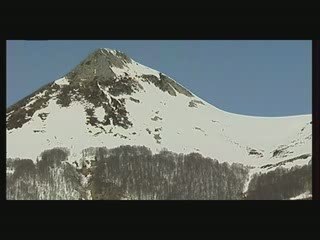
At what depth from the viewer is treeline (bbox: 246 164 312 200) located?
27.6 m

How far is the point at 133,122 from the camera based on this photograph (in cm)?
3741

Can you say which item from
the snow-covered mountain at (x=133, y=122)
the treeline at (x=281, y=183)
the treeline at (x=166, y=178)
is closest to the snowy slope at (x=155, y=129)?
A: the snow-covered mountain at (x=133, y=122)

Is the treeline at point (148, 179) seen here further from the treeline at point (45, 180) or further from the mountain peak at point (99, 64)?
the mountain peak at point (99, 64)

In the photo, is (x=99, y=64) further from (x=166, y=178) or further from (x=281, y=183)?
(x=281, y=183)

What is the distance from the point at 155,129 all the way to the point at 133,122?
1.64 metres

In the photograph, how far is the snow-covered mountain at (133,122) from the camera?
98.2 ft

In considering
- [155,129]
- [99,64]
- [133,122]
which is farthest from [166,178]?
[99,64]

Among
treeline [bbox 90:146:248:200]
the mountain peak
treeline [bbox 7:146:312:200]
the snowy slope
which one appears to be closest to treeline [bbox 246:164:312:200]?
treeline [bbox 7:146:312:200]

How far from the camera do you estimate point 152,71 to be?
133 ft

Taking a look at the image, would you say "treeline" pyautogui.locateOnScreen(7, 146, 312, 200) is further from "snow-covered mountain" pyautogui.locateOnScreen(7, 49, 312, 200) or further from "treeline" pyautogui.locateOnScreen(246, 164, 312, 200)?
"snow-covered mountain" pyautogui.locateOnScreen(7, 49, 312, 200)

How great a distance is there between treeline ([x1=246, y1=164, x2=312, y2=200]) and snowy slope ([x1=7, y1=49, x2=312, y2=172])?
0.51 meters
